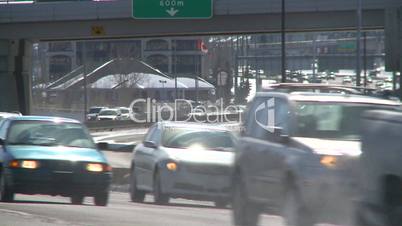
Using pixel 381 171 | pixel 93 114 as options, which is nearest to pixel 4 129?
pixel 381 171

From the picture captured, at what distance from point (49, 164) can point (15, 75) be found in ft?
111

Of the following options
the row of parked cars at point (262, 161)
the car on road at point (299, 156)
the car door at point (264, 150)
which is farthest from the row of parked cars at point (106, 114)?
the car on road at point (299, 156)

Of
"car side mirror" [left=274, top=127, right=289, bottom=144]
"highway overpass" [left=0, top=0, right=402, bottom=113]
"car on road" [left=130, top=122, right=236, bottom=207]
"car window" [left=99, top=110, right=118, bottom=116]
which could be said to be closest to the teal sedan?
"car on road" [left=130, top=122, right=236, bottom=207]

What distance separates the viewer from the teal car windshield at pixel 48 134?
15.9 m

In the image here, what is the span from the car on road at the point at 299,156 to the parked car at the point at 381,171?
39 cm

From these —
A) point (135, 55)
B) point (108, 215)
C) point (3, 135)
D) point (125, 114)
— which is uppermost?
point (135, 55)

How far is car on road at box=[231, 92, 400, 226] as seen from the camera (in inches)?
370

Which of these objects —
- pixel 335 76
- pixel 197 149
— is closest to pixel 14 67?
pixel 335 76

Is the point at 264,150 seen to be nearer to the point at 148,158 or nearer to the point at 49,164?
the point at 49,164

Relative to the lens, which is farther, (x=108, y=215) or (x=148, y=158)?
(x=148, y=158)

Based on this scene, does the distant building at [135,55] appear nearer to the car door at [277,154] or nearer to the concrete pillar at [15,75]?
the concrete pillar at [15,75]

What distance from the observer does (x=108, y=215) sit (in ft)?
43.9

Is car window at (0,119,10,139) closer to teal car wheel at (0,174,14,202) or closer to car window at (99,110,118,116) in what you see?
teal car wheel at (0,174,14,202)

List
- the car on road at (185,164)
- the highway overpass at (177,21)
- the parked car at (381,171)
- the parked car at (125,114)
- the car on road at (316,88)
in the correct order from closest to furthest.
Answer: the parked car at (381,171) → the car on road at (316,88) → the car on road at (185,164) → the highway overpass at (177,21) → the parked car at (125,114)
